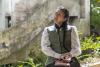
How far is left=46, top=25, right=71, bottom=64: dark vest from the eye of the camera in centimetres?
613

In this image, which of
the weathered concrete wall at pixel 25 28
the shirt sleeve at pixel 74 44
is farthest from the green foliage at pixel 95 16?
the shirt sleeve at pixel 74 44

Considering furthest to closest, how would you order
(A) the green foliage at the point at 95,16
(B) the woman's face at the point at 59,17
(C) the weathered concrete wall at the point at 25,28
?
(A) the green foliage at the point at 95,16 → (C) the weathered concrete wall at the point at 25,28 → (B) the woman's face at the point at 59,17

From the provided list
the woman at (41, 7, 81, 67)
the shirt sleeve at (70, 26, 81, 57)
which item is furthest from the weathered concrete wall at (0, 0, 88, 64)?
the shirt sleeve at (70, 26, 81, 57)

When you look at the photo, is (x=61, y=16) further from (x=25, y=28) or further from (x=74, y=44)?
(x=25, y=28)

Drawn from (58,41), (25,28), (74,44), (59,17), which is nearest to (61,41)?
Answer: (58,41)

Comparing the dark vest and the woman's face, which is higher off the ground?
the woman's face

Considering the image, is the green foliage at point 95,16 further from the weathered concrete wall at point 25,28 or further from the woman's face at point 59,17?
the woman's face at point 59,17

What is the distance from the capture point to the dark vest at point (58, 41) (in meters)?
6.13

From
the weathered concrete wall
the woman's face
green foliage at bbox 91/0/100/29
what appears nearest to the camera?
the woman's face

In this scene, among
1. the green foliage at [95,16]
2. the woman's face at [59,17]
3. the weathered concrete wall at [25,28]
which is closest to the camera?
the woman's face at [59,17]

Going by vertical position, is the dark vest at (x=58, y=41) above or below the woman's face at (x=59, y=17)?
below

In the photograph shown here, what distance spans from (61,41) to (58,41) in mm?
55

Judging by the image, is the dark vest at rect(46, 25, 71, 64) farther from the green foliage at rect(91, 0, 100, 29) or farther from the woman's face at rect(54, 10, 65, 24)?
the green foliage at rect(91, 0, 100, 29)

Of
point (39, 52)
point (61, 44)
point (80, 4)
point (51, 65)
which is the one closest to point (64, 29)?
point (61, 44)
